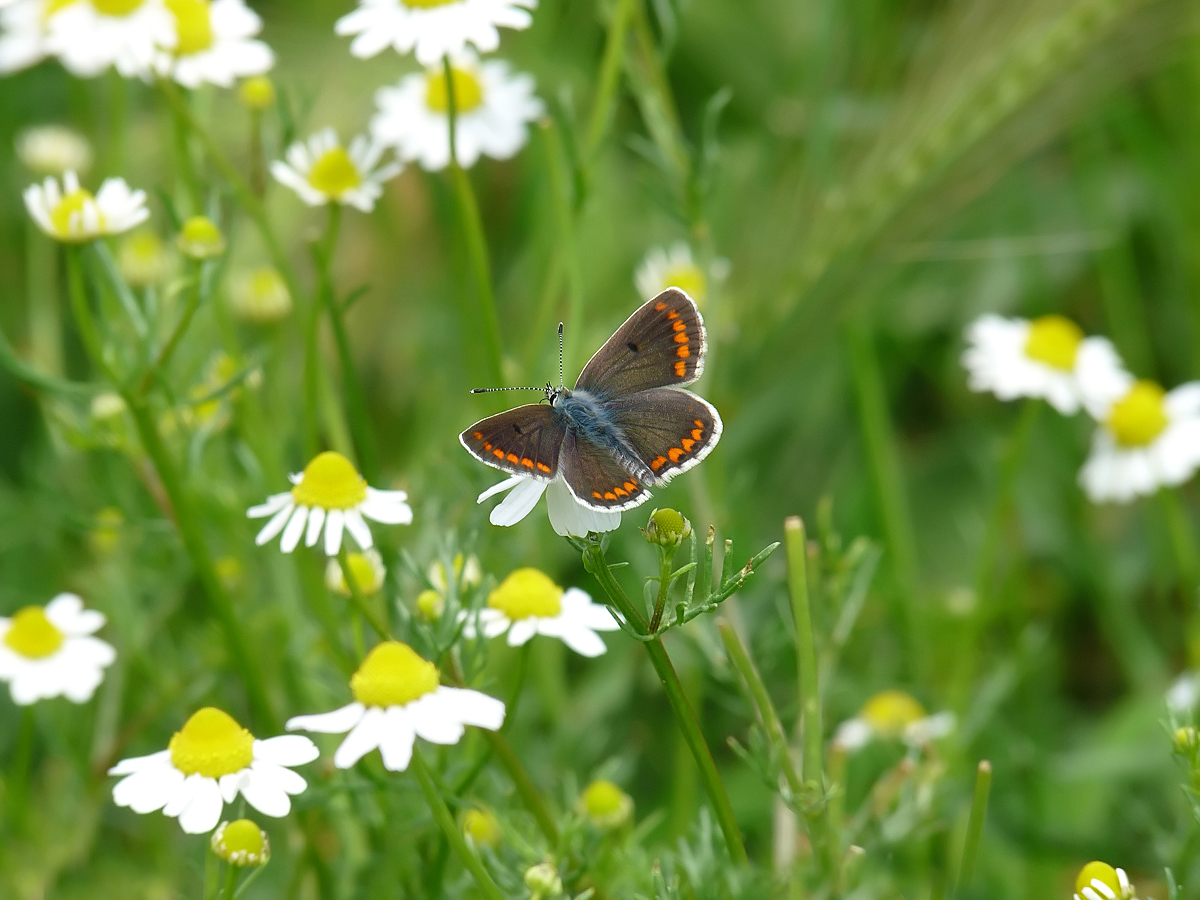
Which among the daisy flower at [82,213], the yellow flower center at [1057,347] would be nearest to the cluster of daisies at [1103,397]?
the yellow flower center at [1057,347]

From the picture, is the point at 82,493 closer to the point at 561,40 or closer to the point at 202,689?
the point at 202,689

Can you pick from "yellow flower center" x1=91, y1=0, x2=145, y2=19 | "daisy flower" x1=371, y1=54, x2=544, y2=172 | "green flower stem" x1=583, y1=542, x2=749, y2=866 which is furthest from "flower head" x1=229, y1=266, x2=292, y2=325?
"green flower stem" x1=583, y1=542, x2=749, y2=866

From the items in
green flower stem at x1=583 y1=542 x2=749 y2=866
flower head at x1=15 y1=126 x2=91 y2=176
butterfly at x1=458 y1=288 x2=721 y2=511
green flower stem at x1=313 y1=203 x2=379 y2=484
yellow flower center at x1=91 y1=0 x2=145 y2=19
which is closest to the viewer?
green flower stem at x1=583 y1=542 x2=749 y2=866

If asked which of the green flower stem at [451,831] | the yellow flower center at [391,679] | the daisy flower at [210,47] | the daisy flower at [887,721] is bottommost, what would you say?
the daisy flower at [887,721]

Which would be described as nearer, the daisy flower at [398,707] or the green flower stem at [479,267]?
the daisy flower at [398,707]

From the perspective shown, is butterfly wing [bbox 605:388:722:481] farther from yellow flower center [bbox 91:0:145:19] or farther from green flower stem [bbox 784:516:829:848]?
yellow flower center [bbox 91:0:145:19]

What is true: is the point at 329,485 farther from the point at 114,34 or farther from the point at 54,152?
the point at 54,152

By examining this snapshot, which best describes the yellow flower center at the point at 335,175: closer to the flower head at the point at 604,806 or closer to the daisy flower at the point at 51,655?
the daisy flower at the point at 51,655
